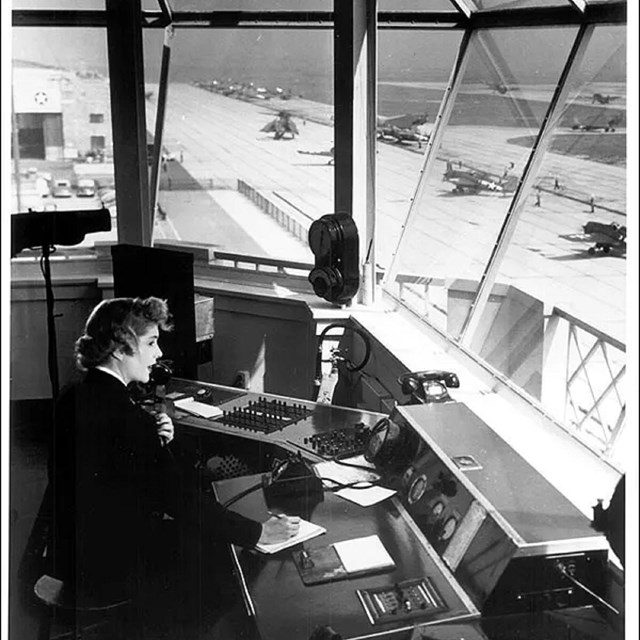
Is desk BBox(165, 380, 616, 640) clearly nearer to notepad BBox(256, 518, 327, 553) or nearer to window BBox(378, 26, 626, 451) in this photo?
notepad BBox(256, 518, 327, 553)

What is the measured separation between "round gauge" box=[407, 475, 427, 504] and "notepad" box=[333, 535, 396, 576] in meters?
0.22

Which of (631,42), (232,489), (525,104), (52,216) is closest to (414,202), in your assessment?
(525,104)

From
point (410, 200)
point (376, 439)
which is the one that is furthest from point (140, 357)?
point (410, 200)

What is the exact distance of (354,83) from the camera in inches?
205

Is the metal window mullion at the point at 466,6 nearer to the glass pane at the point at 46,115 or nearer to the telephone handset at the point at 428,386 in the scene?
the glass pane at the point at 46,115

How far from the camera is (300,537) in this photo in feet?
8.54

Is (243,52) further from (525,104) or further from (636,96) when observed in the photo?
(636,96)

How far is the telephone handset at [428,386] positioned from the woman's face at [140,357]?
1023 mm

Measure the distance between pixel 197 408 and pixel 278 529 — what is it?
1.54 metres

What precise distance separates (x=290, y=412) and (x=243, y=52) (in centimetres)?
232

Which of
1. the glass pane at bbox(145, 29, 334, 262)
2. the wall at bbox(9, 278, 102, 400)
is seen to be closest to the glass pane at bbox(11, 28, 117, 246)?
the wall at bbox(9, 278, 102, 400)

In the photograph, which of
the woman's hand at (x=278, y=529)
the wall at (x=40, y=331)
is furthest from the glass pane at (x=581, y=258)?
the wall at (x=40, y=331)

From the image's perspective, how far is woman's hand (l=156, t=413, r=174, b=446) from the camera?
11.9 ft

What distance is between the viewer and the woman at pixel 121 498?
8.91 feet
